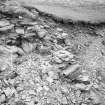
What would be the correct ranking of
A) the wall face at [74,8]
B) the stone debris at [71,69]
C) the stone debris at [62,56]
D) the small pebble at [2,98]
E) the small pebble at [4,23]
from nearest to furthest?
the small pebble at [2,98] < the stone debris at [71,69] < the stone debris at [62,56] < the small pebble at [4,23] < the wall face at [74,8]

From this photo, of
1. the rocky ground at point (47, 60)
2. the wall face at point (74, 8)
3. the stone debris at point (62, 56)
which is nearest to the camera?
the rocky ground at point (47, 60)

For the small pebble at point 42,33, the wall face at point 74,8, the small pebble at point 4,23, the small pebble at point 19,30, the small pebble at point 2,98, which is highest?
Answer: the wall face at point 74,8

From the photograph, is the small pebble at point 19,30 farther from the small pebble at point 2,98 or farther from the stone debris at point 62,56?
the small pebble at point 2,98

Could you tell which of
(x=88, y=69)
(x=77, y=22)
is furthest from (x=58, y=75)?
(x=77, y=22)

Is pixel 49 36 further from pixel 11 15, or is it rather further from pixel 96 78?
pixel 96 78

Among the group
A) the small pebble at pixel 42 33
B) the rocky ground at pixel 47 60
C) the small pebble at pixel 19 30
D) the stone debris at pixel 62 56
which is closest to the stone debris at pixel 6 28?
the rocky ground at pixel 47 60

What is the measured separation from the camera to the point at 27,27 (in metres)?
4.69

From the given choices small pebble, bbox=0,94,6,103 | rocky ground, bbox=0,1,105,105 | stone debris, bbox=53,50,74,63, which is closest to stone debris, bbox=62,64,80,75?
rocky ground, bbox=0,1,105,105

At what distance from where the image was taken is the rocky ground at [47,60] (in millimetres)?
3627

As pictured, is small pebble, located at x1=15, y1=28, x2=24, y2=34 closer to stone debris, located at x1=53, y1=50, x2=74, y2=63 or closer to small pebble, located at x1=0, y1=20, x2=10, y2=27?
small pebble, located at x1=0, y1=20, x2=10, y2=27

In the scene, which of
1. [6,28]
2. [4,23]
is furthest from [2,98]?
[4,23]

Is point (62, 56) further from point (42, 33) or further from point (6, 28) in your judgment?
point (6, 28)

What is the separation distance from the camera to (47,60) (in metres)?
4.26

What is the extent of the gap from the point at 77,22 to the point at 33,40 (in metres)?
1.71
